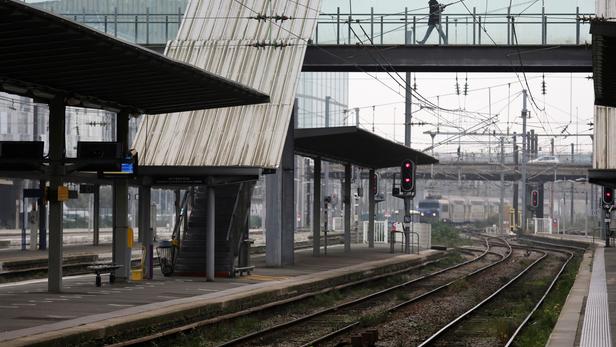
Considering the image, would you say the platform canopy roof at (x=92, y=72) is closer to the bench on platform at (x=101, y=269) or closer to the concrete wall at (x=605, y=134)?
the bench on platform at (x=101, y=269)

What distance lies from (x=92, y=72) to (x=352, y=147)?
55.1 ft

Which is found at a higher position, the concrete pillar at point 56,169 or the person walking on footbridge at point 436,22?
the person walking on footbridge at point 436,22

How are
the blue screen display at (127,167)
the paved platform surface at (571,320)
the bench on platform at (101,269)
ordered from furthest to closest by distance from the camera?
1. the bench on platform at (101,269)
2. the blue screen display at (127,167)
3. the paved platform surface at (571,320)

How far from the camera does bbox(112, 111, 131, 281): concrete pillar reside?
22078 millimetres

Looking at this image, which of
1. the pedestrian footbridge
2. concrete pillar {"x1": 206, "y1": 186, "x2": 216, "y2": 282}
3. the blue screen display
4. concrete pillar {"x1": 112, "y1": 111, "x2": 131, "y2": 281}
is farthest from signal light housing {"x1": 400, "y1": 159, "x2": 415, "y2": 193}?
the blue screen display

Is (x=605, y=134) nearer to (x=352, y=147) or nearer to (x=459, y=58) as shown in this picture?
(x=459, y=58)

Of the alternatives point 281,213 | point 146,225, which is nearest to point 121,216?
point 146,225

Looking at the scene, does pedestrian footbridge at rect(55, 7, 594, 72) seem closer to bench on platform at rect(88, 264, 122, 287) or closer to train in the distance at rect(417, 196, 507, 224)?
bench on platform at rect(88, 264, 122, 287)

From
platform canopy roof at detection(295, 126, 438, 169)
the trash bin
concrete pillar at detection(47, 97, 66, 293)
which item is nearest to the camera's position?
concrete pillar at detection(47, 97, 66, 293)

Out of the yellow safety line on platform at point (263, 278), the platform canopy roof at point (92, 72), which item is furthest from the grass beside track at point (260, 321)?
the platform canopy roof at point (92, 72)

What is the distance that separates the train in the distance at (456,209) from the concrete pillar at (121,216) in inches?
3029

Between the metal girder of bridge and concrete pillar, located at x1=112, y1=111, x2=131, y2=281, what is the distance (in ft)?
33.3

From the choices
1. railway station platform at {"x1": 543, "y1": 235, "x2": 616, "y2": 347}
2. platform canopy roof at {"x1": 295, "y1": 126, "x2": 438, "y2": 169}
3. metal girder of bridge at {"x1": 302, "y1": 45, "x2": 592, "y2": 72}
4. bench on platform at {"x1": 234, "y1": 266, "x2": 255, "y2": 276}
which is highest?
metal girder of bridge at {"x1": 302, "y1": 45, "x2": 592, "y2": 72}

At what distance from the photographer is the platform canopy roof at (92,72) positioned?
1462cm
